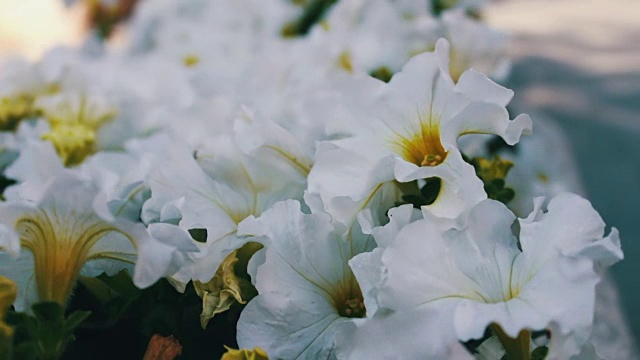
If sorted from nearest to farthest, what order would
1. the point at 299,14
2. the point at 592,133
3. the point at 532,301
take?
1. the point at 532,301
2. the point at 299,14
3. the point at 592,133

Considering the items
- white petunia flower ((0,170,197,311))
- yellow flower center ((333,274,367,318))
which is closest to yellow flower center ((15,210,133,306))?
white petunia flower ((0,170,197,311))

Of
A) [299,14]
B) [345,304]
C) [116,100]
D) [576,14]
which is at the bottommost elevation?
[576,14]

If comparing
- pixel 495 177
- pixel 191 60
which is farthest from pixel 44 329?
pixel 191 60

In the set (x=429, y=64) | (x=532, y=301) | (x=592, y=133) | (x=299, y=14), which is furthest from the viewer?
(x=592, y=133)

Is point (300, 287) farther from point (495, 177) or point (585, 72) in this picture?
point (585, 72)

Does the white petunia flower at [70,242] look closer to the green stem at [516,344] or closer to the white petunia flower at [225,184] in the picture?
the white petunia flower at [225,184]

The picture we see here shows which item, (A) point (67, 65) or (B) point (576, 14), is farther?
(B) point (576, 14)

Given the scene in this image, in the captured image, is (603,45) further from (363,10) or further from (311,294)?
(311,294)

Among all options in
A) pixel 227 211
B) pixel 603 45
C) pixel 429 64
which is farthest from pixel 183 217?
pixel 603 45
